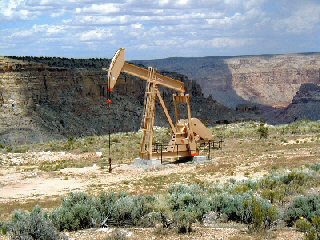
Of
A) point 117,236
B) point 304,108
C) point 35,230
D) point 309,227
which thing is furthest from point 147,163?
point 304,108

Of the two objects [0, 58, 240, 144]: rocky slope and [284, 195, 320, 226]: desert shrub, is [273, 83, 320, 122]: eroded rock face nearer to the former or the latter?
[0, 58, 240, 144]: rocky slope

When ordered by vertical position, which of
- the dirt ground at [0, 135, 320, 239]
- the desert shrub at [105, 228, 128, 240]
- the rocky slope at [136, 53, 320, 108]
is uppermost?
the rocky slope at [136, 53, 320, 108]

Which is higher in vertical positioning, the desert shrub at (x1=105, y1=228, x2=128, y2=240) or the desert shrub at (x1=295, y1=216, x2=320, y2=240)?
the desert shrub at (x1=295, y1=216, x2=320, y2=240)

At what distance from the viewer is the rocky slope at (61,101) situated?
49.7 meters

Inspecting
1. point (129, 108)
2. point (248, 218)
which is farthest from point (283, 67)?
point (248, 218)

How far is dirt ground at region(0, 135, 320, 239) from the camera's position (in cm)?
1844

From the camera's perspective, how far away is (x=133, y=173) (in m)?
22.6

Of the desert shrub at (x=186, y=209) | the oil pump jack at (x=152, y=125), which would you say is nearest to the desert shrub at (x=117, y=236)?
the desert shrub at (x=186, y=209)

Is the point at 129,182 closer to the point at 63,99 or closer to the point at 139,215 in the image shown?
the point at 139,215

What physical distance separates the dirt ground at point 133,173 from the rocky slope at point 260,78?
112m

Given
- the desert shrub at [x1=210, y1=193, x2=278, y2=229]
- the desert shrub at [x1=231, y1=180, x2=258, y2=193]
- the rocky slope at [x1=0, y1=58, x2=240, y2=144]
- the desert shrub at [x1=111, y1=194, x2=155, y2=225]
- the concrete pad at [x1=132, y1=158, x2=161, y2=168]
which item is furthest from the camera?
the rocky slope at [x1=0, y1=58, x2=240, y2=144]

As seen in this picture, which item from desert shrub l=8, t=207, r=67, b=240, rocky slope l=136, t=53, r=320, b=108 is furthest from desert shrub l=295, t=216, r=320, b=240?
rocky slope l=136, t=53, r=320, b=108

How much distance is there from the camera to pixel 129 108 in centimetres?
6488

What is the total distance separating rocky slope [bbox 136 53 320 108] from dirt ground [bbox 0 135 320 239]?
112 meters
